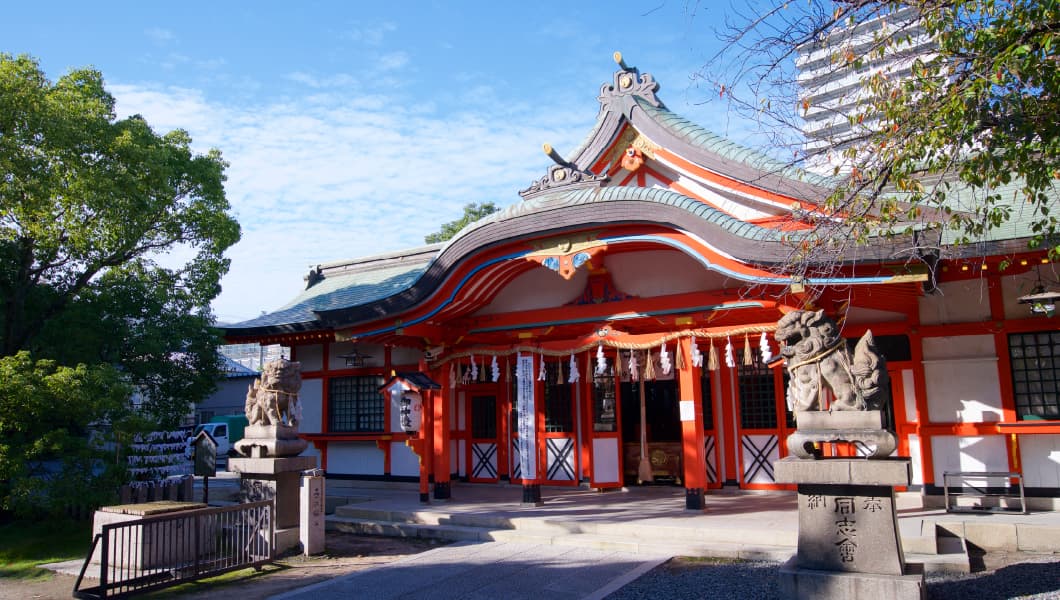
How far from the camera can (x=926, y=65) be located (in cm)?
584

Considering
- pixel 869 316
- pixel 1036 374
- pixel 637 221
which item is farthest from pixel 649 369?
pixel 1036 374

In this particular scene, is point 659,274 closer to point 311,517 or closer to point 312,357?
point 311,517

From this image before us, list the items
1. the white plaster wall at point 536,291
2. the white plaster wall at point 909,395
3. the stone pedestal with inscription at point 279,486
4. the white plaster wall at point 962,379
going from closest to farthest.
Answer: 1. the stone pedestal with inscription at point 279,486
2. the white plaster wall at point 962,379
3. the white plaster wall at point 909,395
4. the white plaster wall at point 536,291

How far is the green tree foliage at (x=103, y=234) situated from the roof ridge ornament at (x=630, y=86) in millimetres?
7535

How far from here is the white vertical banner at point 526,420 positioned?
39.9 feet

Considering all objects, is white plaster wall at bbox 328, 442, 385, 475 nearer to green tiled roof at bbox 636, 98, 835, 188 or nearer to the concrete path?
the concrete path

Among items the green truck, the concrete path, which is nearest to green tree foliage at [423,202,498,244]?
the green truck

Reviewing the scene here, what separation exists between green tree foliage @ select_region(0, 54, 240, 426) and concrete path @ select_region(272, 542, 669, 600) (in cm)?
678

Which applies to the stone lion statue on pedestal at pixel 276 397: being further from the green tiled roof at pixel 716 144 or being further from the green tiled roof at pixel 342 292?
the green tiled roof at pixel 716 144

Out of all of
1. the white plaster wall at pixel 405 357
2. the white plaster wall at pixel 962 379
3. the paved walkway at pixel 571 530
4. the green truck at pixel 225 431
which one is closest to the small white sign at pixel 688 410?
the paved walkway at pixel 571 530

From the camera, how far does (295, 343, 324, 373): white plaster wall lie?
54.3ft

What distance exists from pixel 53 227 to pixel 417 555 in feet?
26.6

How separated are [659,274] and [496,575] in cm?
567

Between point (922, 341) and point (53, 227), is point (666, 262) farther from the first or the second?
point (53, 227)
